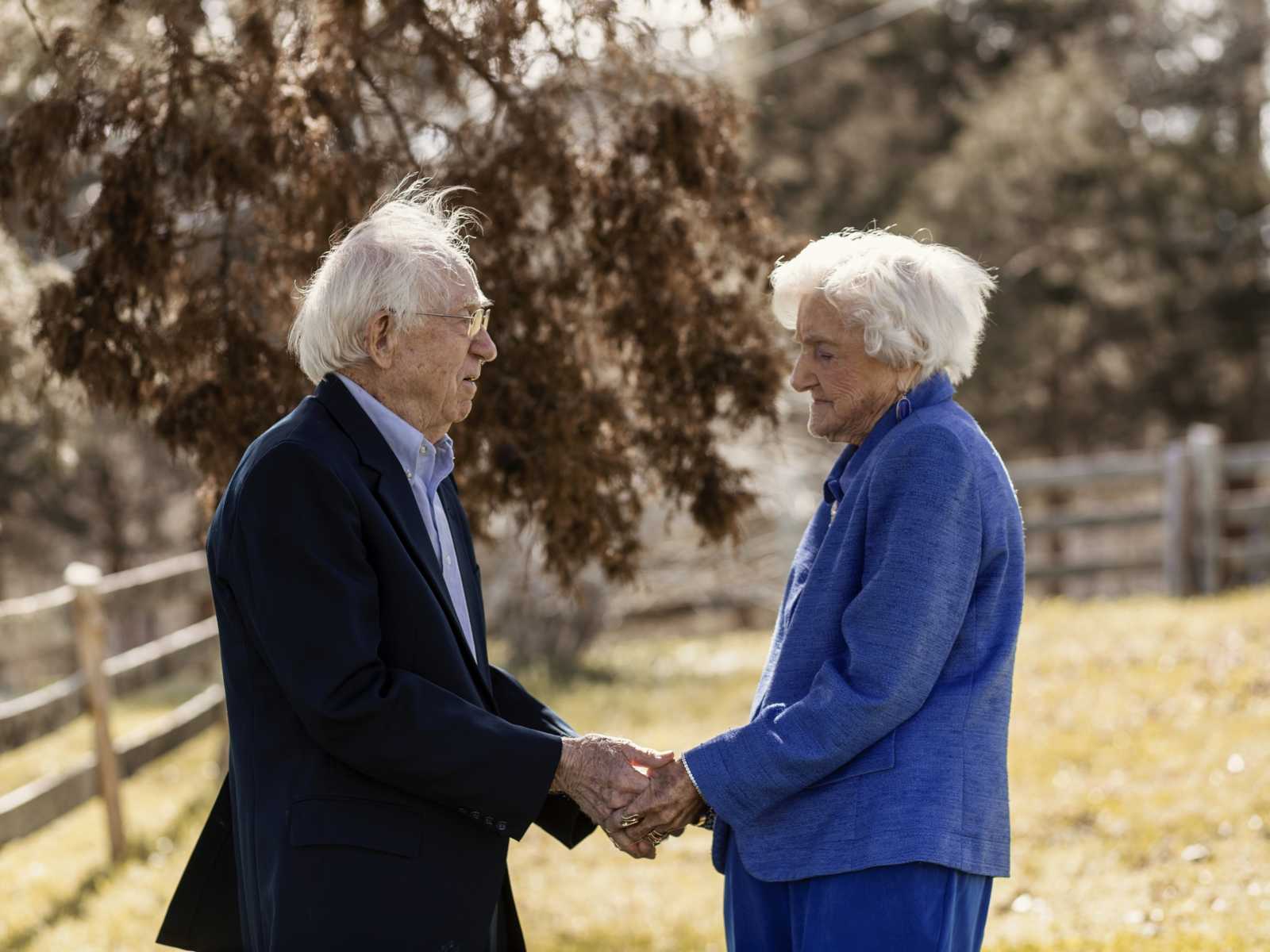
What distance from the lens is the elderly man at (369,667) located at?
2.54 m

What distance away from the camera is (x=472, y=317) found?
2879mm

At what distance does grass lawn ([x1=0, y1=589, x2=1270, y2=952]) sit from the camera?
16.9ft

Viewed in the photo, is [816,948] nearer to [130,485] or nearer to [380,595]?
[380,595]

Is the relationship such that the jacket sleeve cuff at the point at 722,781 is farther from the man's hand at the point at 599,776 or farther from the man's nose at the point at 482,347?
the man's nose at the point at 482,347

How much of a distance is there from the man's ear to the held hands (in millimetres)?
996

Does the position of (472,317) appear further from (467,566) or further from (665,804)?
(665,804)

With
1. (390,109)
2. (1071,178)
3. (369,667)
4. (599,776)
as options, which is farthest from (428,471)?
(1071,178)

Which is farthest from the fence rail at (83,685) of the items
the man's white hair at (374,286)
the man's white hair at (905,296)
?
the man's white hair at (905,296)

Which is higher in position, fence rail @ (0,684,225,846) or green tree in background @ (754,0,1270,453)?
green tree in background @ (754,0,1270,453)

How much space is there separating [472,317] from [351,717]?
84 centimetres

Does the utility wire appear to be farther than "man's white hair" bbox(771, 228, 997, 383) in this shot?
Yes

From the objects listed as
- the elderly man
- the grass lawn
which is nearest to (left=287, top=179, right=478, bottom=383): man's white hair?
the elderly man

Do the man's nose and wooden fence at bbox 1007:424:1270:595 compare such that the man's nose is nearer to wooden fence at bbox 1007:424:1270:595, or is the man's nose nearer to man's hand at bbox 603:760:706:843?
man's hand at bbox 603:760:706:843

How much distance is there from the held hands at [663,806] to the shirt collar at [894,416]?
648 millimetres
